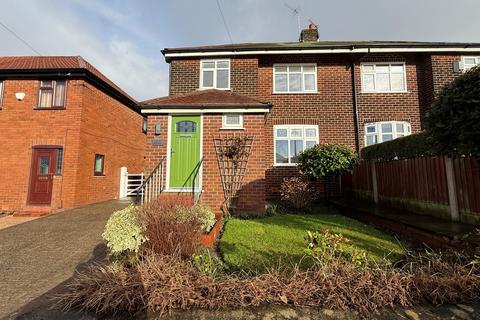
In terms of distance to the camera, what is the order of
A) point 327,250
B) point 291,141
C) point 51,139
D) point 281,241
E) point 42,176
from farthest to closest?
point 291,141
point 51,139
point 42,176
point 281,241
point 327,250

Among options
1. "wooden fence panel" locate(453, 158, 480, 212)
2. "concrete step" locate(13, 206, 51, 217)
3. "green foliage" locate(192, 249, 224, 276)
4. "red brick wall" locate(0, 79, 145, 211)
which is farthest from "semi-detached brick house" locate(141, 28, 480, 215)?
"green foliage" locate(192, 249, 224, 276)

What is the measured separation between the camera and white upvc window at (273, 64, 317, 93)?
10.9 meters

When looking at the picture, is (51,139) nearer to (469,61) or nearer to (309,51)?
(309,51)

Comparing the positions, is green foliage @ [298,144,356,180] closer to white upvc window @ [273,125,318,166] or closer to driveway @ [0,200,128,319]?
white upvc window @ [273,125,318,166]

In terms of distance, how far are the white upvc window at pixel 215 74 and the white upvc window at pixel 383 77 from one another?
19.3 feet

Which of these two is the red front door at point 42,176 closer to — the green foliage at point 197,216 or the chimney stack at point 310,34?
the green foliage at point 197,216

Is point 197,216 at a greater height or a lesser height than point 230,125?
lesser

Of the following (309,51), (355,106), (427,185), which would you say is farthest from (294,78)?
(427,185)

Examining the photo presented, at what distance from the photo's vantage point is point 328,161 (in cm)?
802

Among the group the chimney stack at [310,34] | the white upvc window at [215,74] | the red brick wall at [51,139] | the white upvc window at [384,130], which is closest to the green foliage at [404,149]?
the white upvc window at [384,130]

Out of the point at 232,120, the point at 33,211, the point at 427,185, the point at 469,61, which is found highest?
the point at 469,61

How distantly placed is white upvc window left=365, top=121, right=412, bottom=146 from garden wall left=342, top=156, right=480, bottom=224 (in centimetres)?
267

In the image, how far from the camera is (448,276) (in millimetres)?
2781

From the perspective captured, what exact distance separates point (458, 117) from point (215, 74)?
28.7 ft
